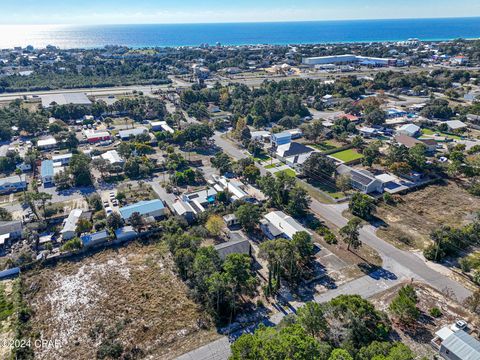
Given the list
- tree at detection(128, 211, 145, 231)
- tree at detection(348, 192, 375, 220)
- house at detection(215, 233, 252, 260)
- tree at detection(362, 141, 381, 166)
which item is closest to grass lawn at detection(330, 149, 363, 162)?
tree at detection(362, 141, 381, 166)

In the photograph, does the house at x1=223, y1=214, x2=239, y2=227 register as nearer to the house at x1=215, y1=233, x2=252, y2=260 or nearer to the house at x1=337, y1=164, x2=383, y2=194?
the house at x1=215, y1=233, x2=252, y2=260

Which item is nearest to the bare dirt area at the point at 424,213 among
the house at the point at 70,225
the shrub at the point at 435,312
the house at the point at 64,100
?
the shrub at the point at 435,312

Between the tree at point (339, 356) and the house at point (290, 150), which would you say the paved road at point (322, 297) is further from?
the house at point (290, 150)

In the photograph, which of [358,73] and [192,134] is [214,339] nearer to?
[192,134]

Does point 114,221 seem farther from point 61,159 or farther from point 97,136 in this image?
point 97,136

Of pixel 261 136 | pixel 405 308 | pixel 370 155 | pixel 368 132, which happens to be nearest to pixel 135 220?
pixel 405 308

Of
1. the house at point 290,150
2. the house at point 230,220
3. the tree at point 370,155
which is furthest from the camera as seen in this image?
the house at point 290,150
